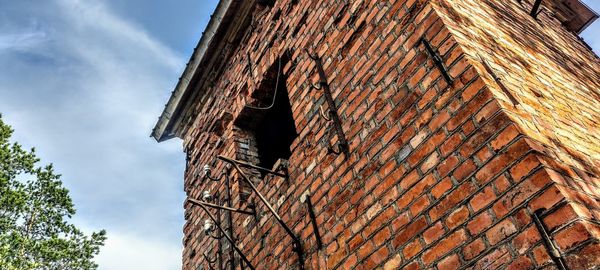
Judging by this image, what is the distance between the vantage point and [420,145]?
5.90ft

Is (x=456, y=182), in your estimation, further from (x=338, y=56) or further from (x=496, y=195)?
(x=338, y=56)

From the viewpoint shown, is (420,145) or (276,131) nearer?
(420,145)

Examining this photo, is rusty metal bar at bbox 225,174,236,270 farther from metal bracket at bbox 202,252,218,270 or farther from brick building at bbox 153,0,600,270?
metal bracket at bbox 202,252,218,270

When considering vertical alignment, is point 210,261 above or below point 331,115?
below

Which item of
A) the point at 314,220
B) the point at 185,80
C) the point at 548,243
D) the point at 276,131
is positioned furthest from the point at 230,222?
the point at 548,243

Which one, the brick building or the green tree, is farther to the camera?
the green tree

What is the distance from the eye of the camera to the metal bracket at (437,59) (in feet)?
5.80

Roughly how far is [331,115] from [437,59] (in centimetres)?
79

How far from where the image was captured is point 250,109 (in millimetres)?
3826

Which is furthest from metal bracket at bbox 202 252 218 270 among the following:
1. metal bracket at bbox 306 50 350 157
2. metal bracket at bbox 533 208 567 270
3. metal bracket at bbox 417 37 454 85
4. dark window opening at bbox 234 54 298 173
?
metal bracket at bbox 533 208 567 270

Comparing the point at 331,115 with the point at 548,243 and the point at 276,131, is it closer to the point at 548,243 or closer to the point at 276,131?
the point at 548,243

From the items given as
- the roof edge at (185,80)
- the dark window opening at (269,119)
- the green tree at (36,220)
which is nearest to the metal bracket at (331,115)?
Answer: the dark window opening at (269,119)

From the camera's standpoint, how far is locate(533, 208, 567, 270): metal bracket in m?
1.21

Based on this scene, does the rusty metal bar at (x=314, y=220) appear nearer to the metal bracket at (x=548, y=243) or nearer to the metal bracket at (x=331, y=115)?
the metal bracket at (x=331, y=115)
